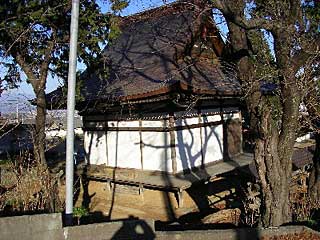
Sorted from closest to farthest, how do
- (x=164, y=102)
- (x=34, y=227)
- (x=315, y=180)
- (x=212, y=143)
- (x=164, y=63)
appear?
1. (x=34, y=227)
2. (x=315, y=180)
3. (x=164, y=102)
4. (x=164, y=63)
5. (x=212, y=143)

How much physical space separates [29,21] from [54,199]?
3.93 m

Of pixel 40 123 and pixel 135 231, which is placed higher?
pixel 40 123

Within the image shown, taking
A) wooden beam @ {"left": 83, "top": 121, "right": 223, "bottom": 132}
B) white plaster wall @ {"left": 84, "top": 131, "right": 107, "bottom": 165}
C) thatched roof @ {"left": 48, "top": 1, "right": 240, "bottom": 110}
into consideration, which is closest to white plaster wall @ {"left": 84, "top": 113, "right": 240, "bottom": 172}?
white plaster wall @ {"left": 84, "top": 131, "right": 107, "bottom": 165}

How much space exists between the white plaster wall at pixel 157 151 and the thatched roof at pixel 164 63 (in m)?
1.42

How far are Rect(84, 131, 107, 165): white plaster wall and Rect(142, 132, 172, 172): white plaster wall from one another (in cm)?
216

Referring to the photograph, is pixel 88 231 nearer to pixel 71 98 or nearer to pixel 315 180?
pixel 71 98

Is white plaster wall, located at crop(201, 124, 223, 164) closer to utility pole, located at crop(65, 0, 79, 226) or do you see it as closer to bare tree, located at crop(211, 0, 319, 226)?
bare tree, located at crop(211, 0, 319, 226)

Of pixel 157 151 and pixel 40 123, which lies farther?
pixel 157 151

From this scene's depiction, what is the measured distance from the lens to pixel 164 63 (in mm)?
11406

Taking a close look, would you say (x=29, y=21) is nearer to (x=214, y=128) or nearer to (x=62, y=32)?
(x=62, y=32)

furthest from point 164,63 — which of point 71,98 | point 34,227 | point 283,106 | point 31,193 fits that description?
point 34,227

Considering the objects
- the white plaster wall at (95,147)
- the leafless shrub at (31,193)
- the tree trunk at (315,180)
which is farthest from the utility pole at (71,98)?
the white plaster wall at (95,147)

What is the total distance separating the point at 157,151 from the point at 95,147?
10.8ft

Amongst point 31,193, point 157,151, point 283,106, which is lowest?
point 31,193
